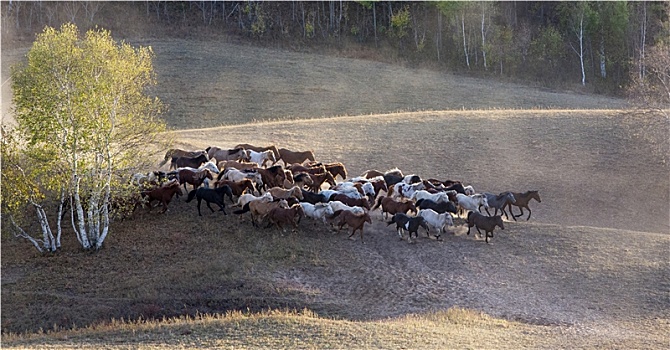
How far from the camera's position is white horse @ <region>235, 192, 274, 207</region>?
26891 millimetres

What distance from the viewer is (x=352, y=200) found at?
1096 inches

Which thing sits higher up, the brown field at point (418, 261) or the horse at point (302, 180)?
the horse at point (302, 180)

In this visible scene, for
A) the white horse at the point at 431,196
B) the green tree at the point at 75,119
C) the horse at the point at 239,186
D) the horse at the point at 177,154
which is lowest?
the white horse at the point at 431,196

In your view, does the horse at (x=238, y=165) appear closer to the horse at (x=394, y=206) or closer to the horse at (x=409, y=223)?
the horse at (x=394, y=206)

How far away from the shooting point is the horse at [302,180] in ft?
99.0

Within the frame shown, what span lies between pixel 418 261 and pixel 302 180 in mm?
7024

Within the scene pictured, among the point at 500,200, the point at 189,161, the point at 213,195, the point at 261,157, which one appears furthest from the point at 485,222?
the point at 189,161

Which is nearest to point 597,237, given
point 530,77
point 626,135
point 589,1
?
point 626,135

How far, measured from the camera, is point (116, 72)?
26.4 m

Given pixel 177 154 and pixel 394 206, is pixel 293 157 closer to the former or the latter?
pixel 177 154

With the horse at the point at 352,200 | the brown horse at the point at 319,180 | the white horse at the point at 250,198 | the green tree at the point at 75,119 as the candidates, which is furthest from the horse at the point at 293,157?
the green tree at the point at 75,119

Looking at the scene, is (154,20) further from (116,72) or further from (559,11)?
(116,72)

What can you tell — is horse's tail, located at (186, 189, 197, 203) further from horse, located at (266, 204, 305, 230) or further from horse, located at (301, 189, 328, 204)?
horse, located at (301, 189, 328, 204)

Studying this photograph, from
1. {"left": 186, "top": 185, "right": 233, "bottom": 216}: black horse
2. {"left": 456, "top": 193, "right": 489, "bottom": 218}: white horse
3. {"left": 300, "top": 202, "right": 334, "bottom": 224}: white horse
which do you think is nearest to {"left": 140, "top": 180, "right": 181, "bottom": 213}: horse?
{"left": 186, "top": 185, "right": 233, "bottom": 216}: black horse
